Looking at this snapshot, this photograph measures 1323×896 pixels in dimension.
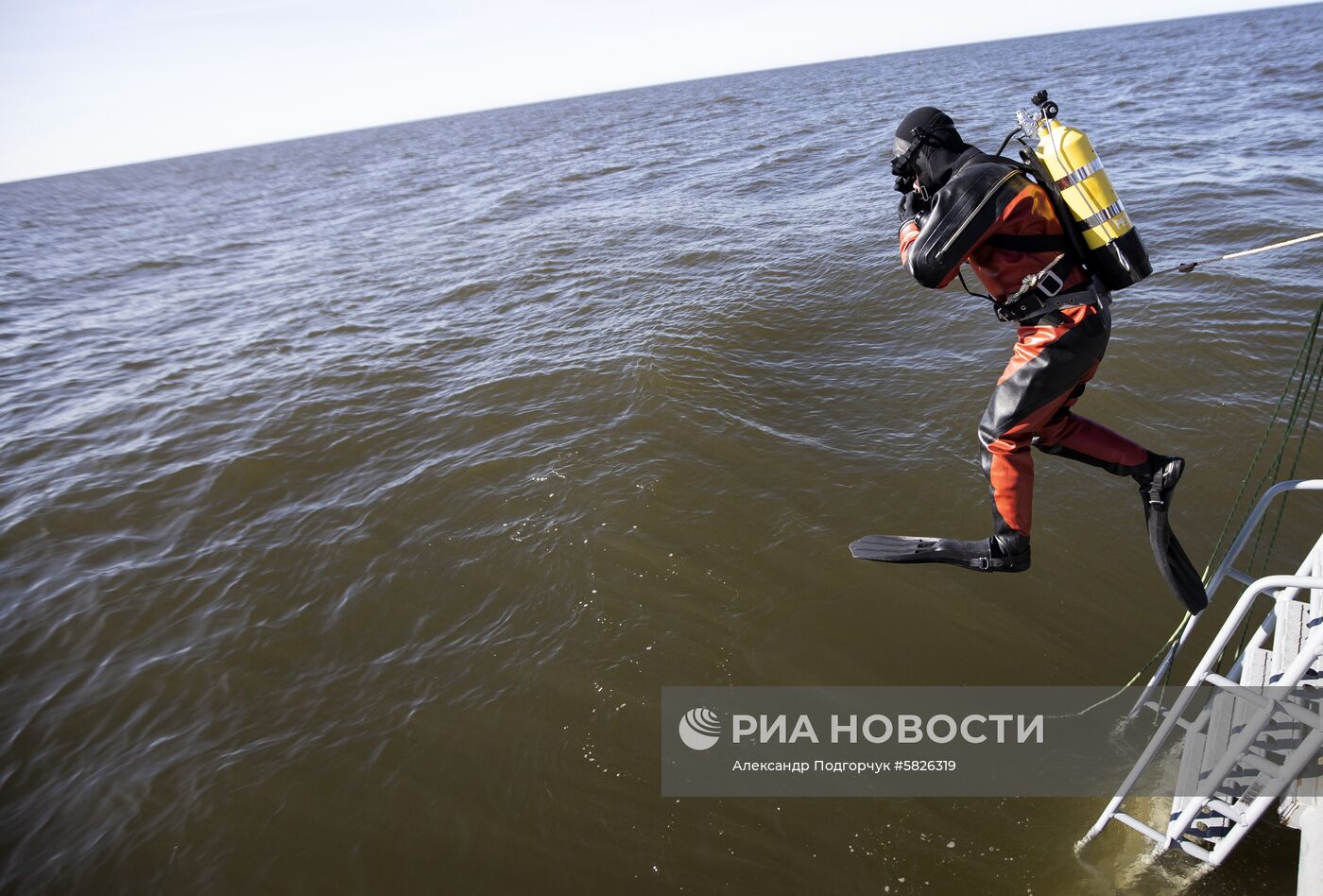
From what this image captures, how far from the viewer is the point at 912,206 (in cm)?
369

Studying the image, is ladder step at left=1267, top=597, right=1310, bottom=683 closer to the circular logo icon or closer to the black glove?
the black glove

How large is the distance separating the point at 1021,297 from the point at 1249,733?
7.26 ft

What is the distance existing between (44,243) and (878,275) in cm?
3822

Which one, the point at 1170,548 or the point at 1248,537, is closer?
the point at 1248,537

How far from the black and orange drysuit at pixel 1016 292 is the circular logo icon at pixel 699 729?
249 centimetres

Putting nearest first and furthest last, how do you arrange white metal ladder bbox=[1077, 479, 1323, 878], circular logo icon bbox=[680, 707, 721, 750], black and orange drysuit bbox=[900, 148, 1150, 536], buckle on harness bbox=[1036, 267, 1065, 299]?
1. white metal ladder bbox=[1077, 479, 1323, 878]
2. black and orange drysuit bbox=[900, 148, 1150, 536]
3. buckle on harness bbox=[1036, 267, 1065, 299]
4. circular logo icon bbox=[680, 707, 721, 750]

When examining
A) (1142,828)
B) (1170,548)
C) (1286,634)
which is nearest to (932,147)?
(1170,548)

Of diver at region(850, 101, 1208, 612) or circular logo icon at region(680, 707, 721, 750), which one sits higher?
diver at region(850, 101, 1208, 612)

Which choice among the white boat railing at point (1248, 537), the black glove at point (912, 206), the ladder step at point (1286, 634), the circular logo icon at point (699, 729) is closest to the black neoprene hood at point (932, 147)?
the black glove at point (912, 206)

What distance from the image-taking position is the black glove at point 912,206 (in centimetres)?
364

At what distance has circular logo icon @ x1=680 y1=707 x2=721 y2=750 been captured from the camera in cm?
460

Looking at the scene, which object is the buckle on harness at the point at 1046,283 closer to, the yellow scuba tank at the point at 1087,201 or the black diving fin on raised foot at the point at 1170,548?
the yellow scuba tank at the point at 1087,201

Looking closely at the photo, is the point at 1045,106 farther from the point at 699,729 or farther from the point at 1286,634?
the point at 699,729

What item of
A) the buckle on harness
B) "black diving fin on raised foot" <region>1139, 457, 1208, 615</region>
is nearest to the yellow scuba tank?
the buckle on harness
